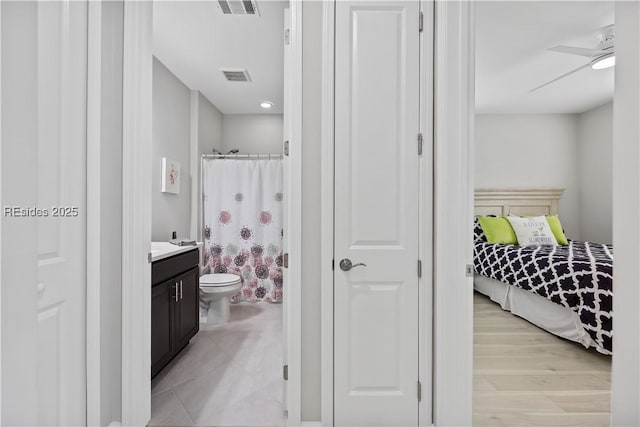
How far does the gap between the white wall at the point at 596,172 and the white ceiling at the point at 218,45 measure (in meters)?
4.63

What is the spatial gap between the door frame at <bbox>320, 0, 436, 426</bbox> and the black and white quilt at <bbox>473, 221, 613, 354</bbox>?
1.52 m

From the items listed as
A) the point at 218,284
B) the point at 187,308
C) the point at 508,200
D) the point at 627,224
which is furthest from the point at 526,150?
the point at 627,224

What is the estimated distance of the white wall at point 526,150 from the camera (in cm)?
507

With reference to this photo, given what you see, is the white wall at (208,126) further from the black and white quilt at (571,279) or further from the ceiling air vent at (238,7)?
the black and white quilt at (571,279)

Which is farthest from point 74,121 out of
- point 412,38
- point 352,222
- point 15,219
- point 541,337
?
point 541,337

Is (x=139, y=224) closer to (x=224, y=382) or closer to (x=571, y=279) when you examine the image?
(x=224, y=382)

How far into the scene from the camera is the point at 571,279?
277 cm

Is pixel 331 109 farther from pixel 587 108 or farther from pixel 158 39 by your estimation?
pixel 587 108

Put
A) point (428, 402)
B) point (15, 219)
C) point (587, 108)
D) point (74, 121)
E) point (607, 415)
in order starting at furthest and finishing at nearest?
1. point (587, 108)
2. point (607, 415)
3. point (428, 402)
4. point (74, 121)
5. point (15, 219)

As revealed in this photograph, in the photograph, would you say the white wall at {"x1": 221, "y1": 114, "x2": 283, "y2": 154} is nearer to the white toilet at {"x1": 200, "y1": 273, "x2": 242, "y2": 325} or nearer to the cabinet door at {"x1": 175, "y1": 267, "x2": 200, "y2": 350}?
the white toilet at {"x1": 200, "y1": 273, "x2": 242, "y2": 325}

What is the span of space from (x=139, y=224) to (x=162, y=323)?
2.83ft

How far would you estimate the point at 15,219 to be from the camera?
2.15 ft

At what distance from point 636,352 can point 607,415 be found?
2155mm

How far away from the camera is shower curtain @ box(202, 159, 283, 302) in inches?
158
